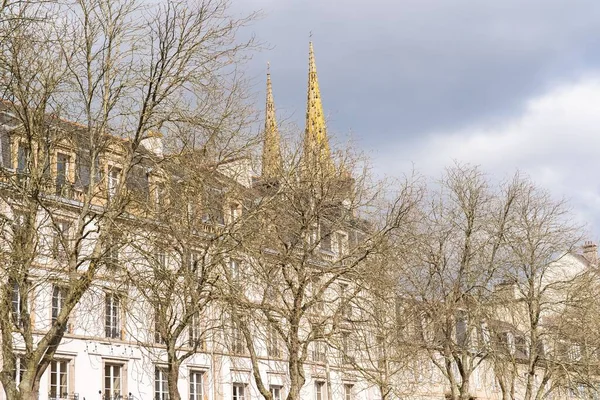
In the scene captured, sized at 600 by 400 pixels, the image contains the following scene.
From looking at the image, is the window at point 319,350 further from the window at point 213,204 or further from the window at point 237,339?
the window at point 213,204

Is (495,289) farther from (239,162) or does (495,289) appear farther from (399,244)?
(239,162)

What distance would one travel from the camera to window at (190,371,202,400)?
34.5m

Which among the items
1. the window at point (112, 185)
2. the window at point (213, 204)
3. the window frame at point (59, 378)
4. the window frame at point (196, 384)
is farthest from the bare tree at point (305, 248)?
the window frame at point (196, 384)

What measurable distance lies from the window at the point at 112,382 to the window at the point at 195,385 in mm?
3505

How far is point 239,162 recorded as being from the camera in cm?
2009

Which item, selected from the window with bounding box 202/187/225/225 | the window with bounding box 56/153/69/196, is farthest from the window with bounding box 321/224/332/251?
the window with bounding box 56/153/69/196

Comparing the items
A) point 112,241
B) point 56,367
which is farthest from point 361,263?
point 56,367

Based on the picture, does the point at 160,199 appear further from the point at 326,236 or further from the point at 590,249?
the point at 590,249

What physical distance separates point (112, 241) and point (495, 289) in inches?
717

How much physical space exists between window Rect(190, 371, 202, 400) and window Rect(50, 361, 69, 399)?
5.80m

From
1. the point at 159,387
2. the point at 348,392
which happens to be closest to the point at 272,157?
the point at 159,387

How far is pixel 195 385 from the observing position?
3469cm

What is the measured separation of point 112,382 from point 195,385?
13.3ft

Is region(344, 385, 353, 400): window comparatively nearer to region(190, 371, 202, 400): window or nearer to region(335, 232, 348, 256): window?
region(190, 371, 202, 400): window
